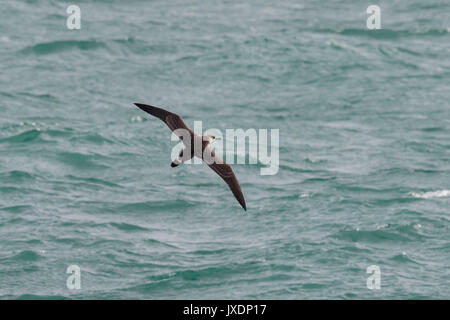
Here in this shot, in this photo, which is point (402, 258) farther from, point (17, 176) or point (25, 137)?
point (25, 137)

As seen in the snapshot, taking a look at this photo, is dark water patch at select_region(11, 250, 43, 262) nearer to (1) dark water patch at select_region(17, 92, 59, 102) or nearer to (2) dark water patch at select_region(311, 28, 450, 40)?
(1) dark water patch at select_region(17, 92, 59, 102)

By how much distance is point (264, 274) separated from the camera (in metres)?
30.0

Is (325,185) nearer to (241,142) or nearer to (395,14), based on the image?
(241,142)

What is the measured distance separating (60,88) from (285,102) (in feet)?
29.2

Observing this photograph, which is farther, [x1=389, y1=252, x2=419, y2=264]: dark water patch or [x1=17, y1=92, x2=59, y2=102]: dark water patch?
[x1=17, y1=92, x2=59, y2=102]: dark water patch

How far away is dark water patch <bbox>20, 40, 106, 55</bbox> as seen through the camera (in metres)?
47.4

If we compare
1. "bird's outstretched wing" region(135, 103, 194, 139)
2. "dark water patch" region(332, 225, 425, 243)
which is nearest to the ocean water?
"dark water patch" region(332, 225, 425, 243)

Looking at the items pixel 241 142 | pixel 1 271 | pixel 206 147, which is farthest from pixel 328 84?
pixel 206 147

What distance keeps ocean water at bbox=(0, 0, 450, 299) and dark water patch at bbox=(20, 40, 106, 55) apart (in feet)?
0.29

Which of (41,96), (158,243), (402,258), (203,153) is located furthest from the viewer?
(41,96)

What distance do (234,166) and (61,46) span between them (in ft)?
44.4

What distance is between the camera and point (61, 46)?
47719mm

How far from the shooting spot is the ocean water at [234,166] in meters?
30.3

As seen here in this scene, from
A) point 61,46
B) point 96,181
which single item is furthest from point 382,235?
point 61,46
